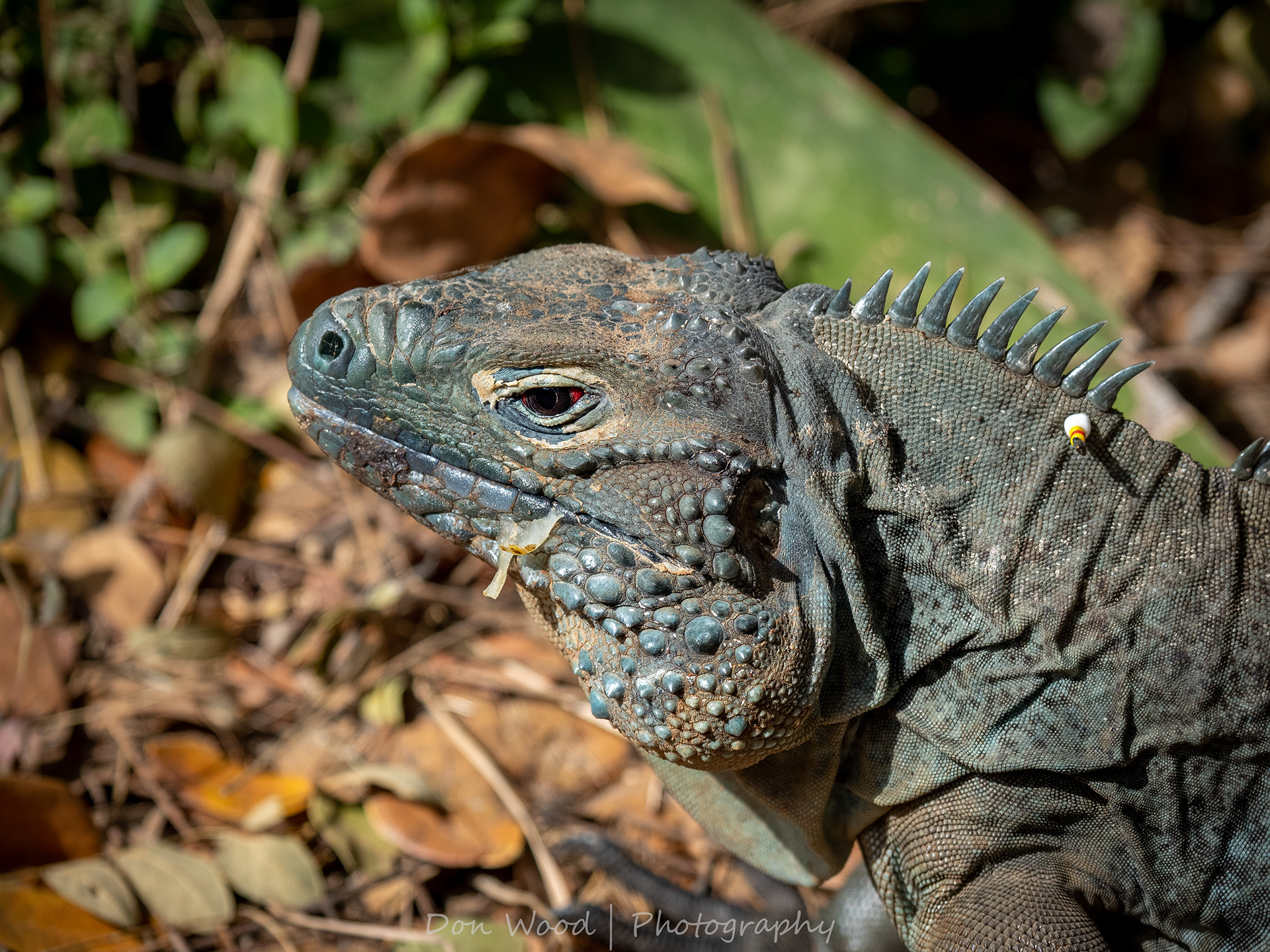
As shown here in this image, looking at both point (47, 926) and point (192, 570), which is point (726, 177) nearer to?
point (192, 570)

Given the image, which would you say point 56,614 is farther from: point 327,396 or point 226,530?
point 327,396

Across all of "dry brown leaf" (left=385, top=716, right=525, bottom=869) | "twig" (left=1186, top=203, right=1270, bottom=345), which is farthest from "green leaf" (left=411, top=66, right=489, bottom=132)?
"twig" (left=1186, top=203, right=1270, bottom=345)

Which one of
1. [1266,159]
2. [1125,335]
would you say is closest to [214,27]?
[1125,335]

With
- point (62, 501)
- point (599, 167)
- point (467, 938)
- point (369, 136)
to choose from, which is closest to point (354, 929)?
point (467, 938)

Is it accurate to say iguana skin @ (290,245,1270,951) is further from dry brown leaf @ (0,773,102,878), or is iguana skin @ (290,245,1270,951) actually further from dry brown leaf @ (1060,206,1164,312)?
dry brown leaf @ (1060,206,1164,312)

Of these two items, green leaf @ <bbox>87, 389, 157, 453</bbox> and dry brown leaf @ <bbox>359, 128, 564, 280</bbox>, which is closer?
dry brown leaf @ <bbox>359, 128, 564, 280</bbox>

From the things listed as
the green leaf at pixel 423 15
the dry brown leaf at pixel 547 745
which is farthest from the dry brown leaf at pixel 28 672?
the green leaf at pixel 423 15
